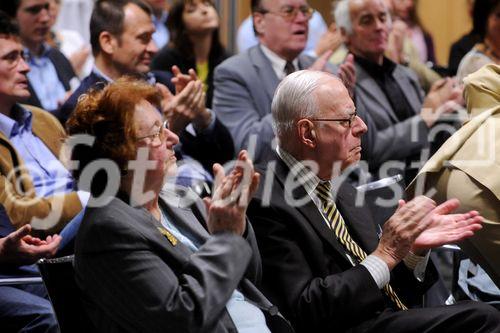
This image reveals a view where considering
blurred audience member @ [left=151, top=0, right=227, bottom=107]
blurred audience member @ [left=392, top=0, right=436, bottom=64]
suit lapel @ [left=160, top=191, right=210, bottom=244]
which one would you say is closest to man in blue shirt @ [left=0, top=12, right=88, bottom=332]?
suit lapel @ [left=160, top=191, right=210, bottom=244]

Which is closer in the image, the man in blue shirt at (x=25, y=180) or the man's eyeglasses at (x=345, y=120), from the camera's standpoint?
the man's eyeglasses at (x=345, y=120)

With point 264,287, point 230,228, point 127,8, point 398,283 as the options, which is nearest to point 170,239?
point 230,228

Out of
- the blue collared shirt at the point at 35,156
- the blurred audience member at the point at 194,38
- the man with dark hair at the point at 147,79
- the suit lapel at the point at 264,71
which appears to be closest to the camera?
the blue collared shirt at the point at 35,156

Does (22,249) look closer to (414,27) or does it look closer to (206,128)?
(206,128)

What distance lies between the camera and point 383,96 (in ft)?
15.1

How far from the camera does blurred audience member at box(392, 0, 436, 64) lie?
6.76m

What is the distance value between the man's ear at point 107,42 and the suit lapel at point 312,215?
1.75 meters

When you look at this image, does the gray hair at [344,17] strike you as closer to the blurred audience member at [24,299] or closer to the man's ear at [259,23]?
the man's ear at [259,23]

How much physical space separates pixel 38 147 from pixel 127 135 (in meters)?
1.30

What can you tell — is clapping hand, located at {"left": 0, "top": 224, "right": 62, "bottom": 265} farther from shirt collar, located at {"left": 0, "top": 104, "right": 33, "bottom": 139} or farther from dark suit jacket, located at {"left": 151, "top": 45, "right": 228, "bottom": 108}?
dark suit jacket, located at {"left": 151, "top": 45, "right": 228, "bottom": 108}

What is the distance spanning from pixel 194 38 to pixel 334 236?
2.83 meters

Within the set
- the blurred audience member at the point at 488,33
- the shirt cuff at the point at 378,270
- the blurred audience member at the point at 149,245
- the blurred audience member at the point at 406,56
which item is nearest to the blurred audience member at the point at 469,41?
the blurred audience member at the point at 488,33

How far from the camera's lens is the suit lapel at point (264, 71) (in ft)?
14.6

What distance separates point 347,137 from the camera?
2.82 meters
